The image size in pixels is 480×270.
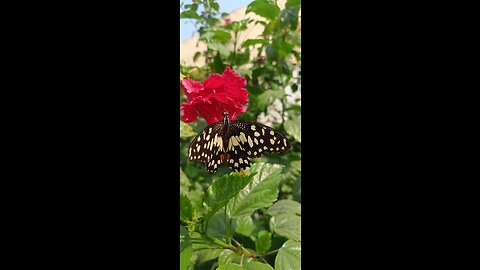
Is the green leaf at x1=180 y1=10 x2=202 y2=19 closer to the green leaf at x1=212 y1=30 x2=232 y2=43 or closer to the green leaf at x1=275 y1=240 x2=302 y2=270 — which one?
the green leaf at x1=212 y1=30 x2=232 y2=43

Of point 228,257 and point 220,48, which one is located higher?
point 220,48

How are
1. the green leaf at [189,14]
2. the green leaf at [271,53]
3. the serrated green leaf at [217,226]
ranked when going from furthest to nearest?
the green leaf at [189,14], the green leaf at [271,53], the serrated green leaf at [217,226]

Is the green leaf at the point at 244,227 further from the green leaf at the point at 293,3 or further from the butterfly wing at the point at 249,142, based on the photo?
the green leaf at the point at 293,3

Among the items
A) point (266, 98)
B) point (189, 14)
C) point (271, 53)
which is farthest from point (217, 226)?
point (189, 14)

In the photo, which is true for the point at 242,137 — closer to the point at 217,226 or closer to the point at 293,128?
the point at 217,226

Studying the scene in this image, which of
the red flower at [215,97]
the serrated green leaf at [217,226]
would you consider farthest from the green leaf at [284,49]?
the red flower at [215,97]
